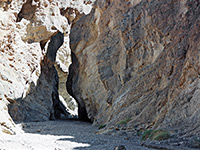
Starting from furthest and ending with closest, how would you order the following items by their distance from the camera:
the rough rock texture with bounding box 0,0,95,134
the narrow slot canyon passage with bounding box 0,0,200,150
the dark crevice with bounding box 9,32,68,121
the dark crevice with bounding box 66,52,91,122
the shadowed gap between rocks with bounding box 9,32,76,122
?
the dark crevice with bounding box 66,52,91,122, the dark crevice with bounding box 9,32,68,121, the shadowed gap between rocks with bounding box 9,32,76,122, the rough rock texture with bounding box 0,0,95,134, the narrow slot canyon passage with bounding box 0,0,200,150

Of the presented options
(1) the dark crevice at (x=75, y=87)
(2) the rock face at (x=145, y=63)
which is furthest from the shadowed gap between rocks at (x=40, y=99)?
(2) the rock face at (x=145, y=63)

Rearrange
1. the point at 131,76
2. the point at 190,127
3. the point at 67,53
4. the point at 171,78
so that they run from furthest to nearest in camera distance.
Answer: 1. the point at 67,53
2. the point at 131,76
3. the point at 171,78
4. the point at 190,127

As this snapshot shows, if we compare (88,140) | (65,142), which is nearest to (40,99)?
(88,140)

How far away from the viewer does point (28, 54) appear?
2541 cm

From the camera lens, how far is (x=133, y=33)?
1862 centimetres

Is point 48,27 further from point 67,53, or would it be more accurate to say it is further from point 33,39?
point 67,53

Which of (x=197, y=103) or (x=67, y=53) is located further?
(x=67, y=53)

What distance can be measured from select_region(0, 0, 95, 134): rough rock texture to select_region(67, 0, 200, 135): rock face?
4798mm

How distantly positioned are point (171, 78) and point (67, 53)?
126ft

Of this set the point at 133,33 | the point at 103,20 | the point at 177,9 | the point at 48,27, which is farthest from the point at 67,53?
the point at 177,9

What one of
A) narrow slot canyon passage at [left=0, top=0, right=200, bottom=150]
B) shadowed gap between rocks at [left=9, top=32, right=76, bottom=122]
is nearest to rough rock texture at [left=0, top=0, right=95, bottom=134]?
shadowed gap between rocks at [left=9, top=32, right=76, bottom=122]

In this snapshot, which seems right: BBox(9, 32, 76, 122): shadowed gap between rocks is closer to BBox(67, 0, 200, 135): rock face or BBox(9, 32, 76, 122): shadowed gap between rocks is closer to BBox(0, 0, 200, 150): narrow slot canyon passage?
BBox(0, 0, 200, 150): narrow slot canyon passage

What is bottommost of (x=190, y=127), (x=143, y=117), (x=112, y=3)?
(x=143, y=117)

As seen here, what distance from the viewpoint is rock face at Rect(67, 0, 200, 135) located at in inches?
401
